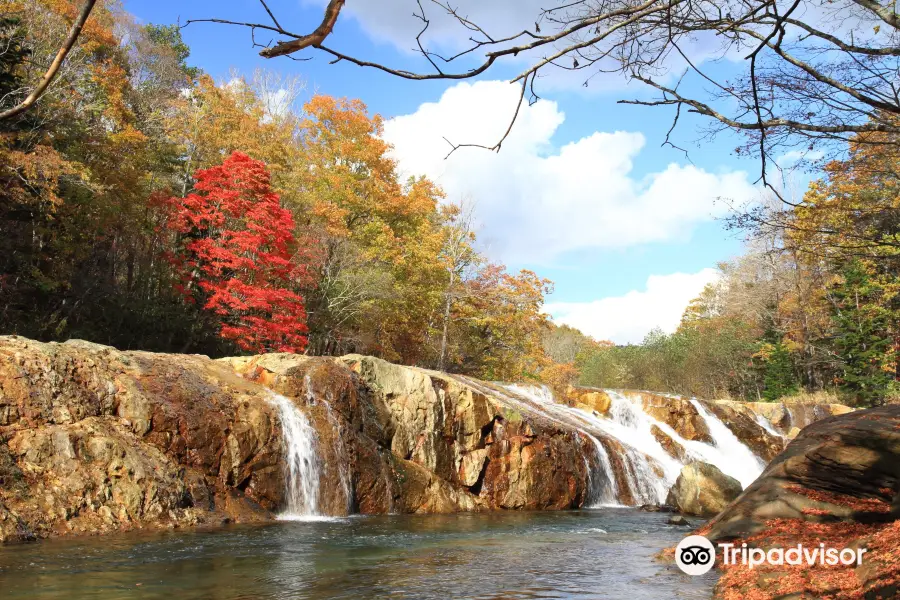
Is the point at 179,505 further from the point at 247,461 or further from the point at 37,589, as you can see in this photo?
the point at 37,589

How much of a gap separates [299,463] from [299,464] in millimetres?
18

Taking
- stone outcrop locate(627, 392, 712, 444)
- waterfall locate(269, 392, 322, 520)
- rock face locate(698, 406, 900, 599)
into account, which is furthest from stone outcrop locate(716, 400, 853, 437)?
rock face locate(698, 406, 900, 599)

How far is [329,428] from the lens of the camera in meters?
12.9

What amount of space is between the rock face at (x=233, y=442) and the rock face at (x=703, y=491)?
246cm

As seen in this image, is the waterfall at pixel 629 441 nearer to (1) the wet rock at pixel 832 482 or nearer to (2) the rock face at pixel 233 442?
(2) the rock face at pixel 233 442

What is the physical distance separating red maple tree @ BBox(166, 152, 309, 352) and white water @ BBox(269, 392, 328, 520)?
5.19m

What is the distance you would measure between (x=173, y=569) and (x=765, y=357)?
30.3 metres

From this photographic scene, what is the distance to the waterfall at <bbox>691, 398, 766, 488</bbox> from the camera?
1925 cm

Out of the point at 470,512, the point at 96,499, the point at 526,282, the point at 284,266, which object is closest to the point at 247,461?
the point at 96,499

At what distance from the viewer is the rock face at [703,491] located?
1317 cm

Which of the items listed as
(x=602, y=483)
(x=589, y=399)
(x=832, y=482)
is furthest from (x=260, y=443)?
(x=589, y=399)

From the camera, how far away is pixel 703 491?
1330 centimetres

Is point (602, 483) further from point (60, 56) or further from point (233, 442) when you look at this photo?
point (60, 56)

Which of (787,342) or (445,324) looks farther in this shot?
(787,342)
